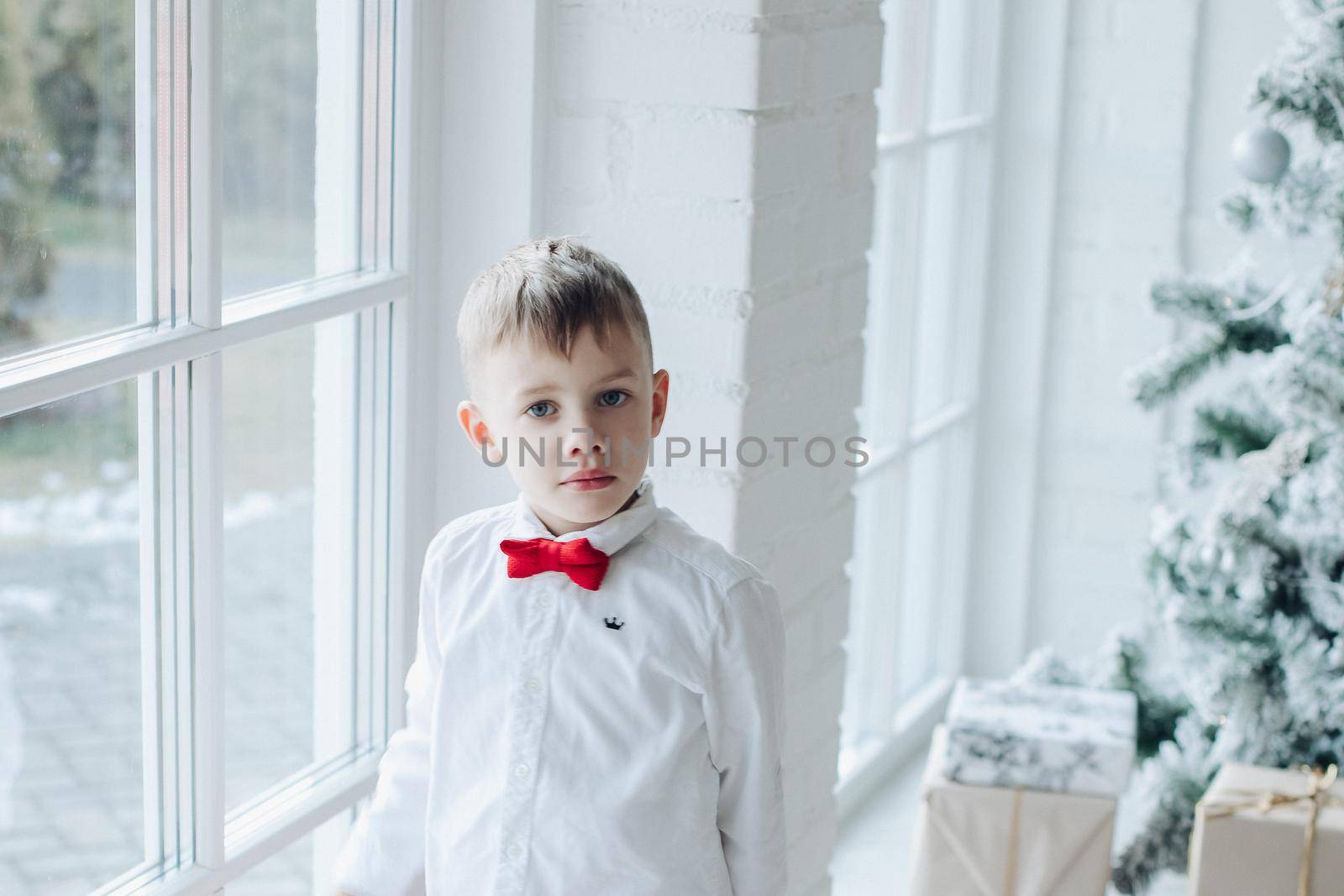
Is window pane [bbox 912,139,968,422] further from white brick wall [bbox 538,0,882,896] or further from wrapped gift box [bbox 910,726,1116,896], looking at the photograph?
white brick wall [bbox 538,0,882,896]

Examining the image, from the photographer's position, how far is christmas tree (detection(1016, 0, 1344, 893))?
2.08 m

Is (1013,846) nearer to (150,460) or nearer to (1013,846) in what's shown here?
(1013,846)

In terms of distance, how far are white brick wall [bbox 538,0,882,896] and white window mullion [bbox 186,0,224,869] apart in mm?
432

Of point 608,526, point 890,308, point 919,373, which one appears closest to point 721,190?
point 608,526

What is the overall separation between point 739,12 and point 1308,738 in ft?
4.65

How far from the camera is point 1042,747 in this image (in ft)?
7.21

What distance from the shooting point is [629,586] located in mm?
1199

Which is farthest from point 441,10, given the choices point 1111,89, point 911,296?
point 1111,89

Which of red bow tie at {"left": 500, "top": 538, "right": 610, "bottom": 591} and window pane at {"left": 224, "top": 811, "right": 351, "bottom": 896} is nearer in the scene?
red bow tie at {"left": 500, "top": 538, "right": 610, "bottom": 591}

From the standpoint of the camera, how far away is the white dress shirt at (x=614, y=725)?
1183mm

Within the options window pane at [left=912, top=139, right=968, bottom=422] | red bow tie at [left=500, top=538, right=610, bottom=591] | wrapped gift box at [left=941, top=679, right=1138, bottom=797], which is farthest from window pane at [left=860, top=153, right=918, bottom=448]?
red bow tie at [left=500, top=538, right=610, bottom=591]

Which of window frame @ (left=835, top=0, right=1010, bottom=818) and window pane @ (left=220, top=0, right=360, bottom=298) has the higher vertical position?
window pane @ (left=220, top=0, right=360, bottom=298)

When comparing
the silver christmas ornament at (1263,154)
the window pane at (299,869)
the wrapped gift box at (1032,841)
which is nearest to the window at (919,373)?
the wrapped gift box at (1032,841)

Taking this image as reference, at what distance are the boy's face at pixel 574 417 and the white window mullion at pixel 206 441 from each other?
0.26 m
